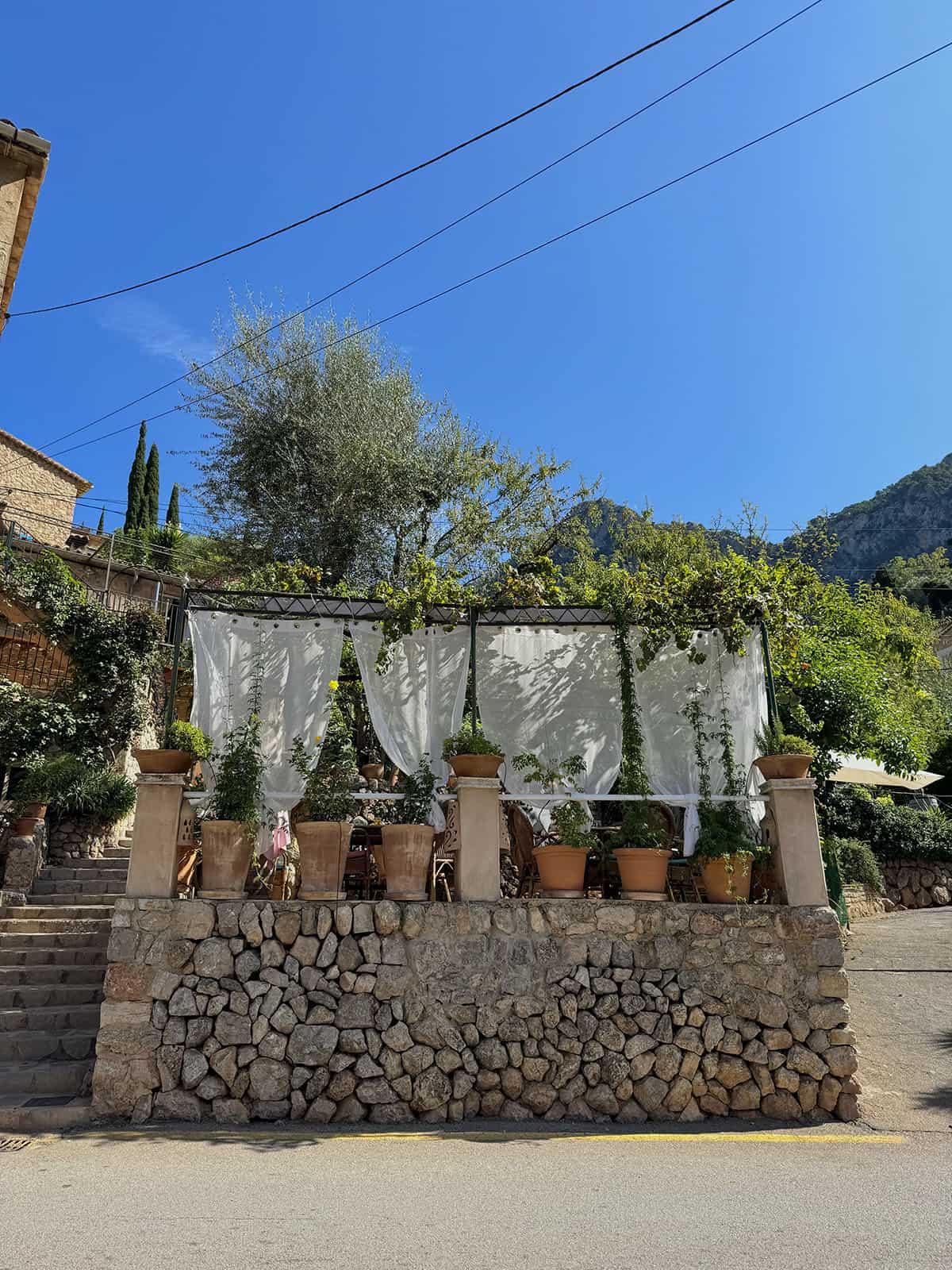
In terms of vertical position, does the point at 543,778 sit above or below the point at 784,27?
below

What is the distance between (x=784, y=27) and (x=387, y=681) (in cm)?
627

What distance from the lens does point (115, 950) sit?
19.2 feet

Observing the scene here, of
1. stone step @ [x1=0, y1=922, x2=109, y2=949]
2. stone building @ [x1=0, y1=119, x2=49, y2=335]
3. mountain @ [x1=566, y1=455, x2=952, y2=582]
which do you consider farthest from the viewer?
mountain @ [x1=566, y1=455, x2=952, y2=582]

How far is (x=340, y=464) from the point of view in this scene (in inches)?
506

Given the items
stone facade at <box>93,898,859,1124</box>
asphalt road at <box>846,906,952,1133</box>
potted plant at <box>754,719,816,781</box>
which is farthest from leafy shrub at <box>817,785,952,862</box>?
stone facade at <box>93,898,859,1124</box>

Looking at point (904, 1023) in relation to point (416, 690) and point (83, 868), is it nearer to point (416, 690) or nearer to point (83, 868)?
point (416, 690)

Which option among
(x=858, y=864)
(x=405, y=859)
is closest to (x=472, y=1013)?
(x=405, y=859)

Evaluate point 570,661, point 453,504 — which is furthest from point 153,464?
point 570,661

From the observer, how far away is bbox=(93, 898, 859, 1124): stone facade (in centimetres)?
571

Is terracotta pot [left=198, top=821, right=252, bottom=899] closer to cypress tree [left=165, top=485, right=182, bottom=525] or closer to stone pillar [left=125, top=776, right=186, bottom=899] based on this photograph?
stone pillar [left=125, top=776, right=186, bottom=899]

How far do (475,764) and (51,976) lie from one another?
4877 millimetres

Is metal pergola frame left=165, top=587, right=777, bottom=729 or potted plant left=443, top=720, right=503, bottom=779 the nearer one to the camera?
potted plant left=443, top=720, right=503, bottom=779

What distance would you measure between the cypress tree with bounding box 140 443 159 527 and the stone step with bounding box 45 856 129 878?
21633 millimetres

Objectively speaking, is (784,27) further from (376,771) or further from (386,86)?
(376,771)
